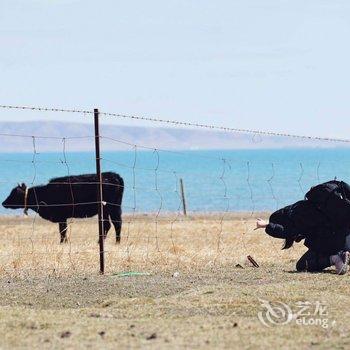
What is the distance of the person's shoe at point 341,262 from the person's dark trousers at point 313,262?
9.1 inches

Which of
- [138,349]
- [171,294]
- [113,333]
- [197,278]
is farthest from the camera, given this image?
[197,278]

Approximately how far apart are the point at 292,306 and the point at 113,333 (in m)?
2.33

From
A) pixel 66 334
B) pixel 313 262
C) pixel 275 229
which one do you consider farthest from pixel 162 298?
pixel 313 262

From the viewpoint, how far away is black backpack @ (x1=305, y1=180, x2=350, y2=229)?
1432cm

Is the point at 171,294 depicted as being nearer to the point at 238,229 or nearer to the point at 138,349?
the point at 138,349

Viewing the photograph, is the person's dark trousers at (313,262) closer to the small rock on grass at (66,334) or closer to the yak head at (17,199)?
the small rock on grass at (66,334)

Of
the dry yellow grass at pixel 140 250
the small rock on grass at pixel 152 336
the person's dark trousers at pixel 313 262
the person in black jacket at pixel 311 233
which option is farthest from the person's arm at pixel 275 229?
the small rock on grass at pixel 152 336

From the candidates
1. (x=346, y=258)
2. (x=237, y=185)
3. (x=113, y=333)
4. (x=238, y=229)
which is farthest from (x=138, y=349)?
(x=237, y=185)

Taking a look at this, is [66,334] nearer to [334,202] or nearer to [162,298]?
[162,298]

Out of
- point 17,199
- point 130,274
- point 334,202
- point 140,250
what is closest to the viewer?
point 334,202

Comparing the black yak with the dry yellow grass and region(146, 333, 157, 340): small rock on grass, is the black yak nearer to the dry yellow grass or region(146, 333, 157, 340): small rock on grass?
the dry yellow grass

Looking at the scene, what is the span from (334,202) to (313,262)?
2.99 ft

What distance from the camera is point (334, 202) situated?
565 inches

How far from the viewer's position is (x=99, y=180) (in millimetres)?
15180
